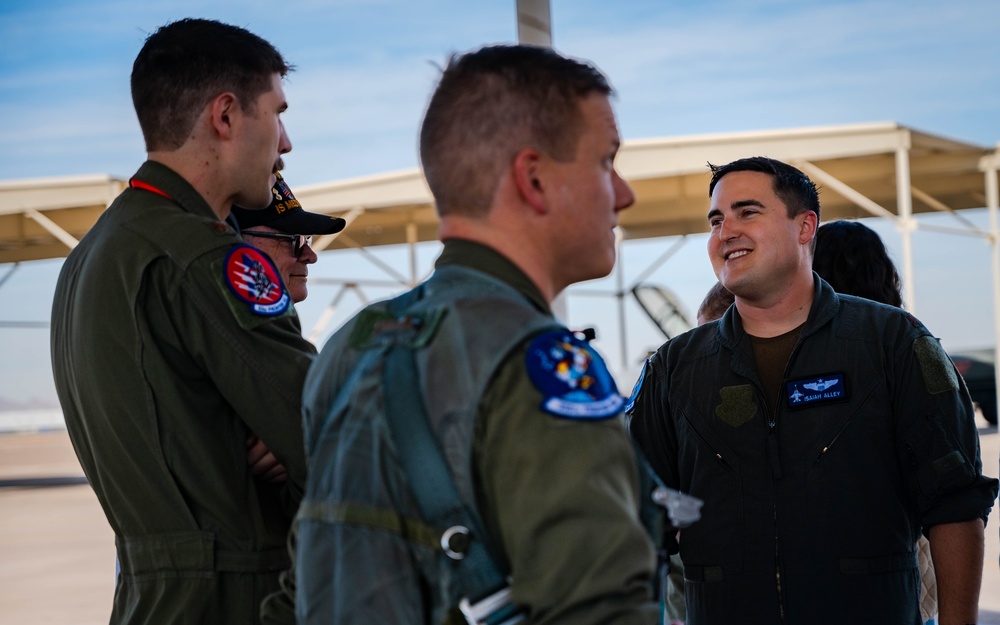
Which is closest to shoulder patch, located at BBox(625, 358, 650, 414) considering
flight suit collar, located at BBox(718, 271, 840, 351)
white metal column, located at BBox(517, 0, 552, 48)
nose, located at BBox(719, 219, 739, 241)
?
flight suit collar, located at BBox(718, 271, 840, 351)

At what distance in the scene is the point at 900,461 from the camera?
2123 mm

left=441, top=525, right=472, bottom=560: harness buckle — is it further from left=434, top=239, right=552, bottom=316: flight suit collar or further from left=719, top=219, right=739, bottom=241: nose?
left=719, top=219, right=739, bottom=241: nose

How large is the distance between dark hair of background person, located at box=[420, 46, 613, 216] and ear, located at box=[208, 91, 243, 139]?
526mm

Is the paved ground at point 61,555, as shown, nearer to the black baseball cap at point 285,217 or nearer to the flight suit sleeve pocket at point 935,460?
the flight suit sleeve pocket at point 935,460

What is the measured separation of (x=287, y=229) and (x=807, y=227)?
131 cm

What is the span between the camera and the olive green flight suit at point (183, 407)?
4.49 ft

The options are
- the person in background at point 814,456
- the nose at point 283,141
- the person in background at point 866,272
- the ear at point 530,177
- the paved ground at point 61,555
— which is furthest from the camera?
the paved ground at point 61,555

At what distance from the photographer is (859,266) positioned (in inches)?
108

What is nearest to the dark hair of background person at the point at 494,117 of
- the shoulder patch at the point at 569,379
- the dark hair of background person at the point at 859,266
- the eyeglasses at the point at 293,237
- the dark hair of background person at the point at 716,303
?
the shoulder patch at the point at 569,379

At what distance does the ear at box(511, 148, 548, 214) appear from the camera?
1015mm

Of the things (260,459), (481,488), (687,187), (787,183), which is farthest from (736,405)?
(687,187)

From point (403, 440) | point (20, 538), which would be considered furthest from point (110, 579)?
point (403, 440)

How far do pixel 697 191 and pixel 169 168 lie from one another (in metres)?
8.78

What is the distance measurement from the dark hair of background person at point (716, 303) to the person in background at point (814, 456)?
A: 1068 mm
